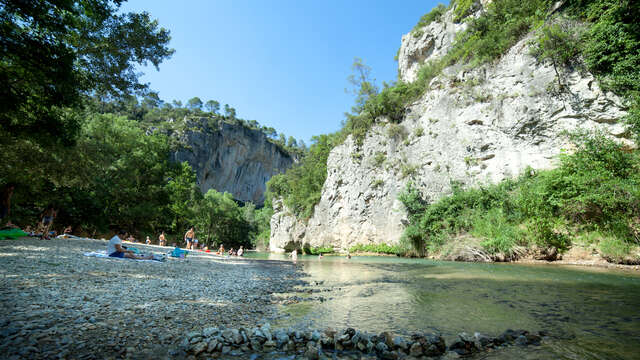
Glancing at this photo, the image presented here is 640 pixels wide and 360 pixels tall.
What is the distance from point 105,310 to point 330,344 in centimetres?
352

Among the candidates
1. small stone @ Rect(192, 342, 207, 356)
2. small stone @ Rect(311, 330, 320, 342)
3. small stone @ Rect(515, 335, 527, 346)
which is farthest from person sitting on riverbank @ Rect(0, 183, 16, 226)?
small stone @ Rect(515, 335, 527, 346)

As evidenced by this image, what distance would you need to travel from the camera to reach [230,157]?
286ft

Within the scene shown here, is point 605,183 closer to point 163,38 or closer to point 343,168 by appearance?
point 163,38

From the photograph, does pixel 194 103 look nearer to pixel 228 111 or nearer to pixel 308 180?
pixel 228 111

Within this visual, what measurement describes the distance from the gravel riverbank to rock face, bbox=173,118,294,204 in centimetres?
6177

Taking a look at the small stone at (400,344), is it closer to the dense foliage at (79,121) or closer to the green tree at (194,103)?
the dense foliage at (79,121)

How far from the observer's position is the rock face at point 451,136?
20.2 metres

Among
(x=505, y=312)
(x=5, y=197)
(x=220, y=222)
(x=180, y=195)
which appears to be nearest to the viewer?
(x=505, y=312)

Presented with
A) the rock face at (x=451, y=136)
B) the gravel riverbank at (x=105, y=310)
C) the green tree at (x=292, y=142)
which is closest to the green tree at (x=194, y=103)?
the green tree at (x=292, y=142)

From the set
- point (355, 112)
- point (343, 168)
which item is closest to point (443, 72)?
point (355, 112)

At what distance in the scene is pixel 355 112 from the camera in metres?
39.9

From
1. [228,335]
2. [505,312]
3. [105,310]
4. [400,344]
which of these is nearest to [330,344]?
[400,344]

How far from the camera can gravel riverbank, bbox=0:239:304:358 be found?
2920mm

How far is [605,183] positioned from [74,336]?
20143 mm
